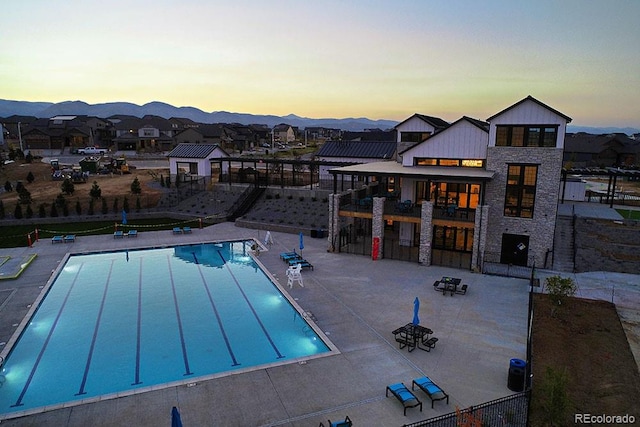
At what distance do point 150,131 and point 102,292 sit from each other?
3336 inches

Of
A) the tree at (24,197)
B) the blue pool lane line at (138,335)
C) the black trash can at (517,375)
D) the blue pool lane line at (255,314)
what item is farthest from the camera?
the tree at (24,197)

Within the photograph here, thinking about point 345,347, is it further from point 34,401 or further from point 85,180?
point 85,180

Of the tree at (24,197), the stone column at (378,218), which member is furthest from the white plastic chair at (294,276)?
the tree at (24,197)

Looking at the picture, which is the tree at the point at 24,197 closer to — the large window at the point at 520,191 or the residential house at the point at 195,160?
the residential house at the point at 195,160

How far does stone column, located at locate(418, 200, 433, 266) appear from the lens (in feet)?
81.3

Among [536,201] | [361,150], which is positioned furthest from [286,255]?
[361,150]

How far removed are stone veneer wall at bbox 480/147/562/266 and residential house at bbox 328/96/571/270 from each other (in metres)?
0.05

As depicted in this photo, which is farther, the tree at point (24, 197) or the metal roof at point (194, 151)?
the metal roof at point (194, 151)

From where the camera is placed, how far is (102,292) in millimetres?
21375

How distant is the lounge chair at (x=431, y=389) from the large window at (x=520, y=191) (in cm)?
1650

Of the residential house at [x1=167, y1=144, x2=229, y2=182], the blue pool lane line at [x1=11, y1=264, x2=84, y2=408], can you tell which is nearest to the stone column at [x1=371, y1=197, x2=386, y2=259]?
the blue pool lane line at [x1=11, y1=264, x2=84, y2=408]

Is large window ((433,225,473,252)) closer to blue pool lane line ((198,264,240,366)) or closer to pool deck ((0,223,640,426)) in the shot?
pool deck ((0,223,640,426))

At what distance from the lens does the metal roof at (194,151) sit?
46.1 meters

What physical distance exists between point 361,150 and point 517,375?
32.4 meters
